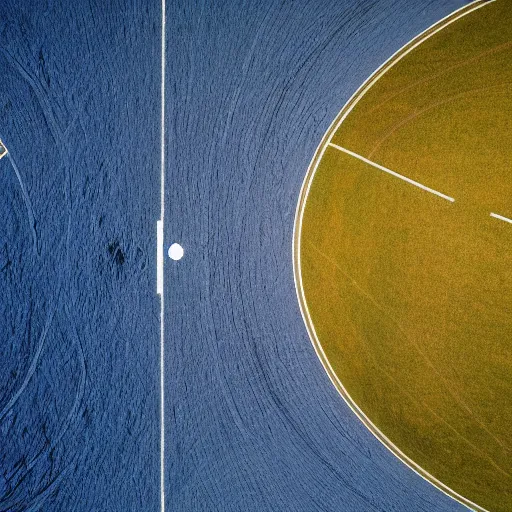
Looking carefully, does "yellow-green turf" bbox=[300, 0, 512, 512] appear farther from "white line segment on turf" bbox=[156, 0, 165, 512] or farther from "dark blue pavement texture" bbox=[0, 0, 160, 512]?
"dark blue pavement texture" bbox=[0, 0, 160, 512]

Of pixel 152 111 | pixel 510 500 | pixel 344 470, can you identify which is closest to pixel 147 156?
pixel 152 111

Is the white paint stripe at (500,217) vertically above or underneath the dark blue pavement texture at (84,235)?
underneath

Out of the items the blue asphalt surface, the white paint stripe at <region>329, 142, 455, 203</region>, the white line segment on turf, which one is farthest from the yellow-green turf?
the white line segment on turf

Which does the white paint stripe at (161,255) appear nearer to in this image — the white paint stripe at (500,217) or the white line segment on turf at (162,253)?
the white line segment on turf at (162,253)

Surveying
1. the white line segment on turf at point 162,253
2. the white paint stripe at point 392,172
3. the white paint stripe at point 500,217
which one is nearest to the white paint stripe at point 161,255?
the white line segment on turf at point 162,253

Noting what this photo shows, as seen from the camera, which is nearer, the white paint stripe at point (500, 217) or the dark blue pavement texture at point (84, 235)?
the white paint stripe at point (500, 217)

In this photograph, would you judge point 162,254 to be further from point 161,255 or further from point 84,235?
point 84,235

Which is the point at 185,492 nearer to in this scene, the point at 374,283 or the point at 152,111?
the point at 374,283
